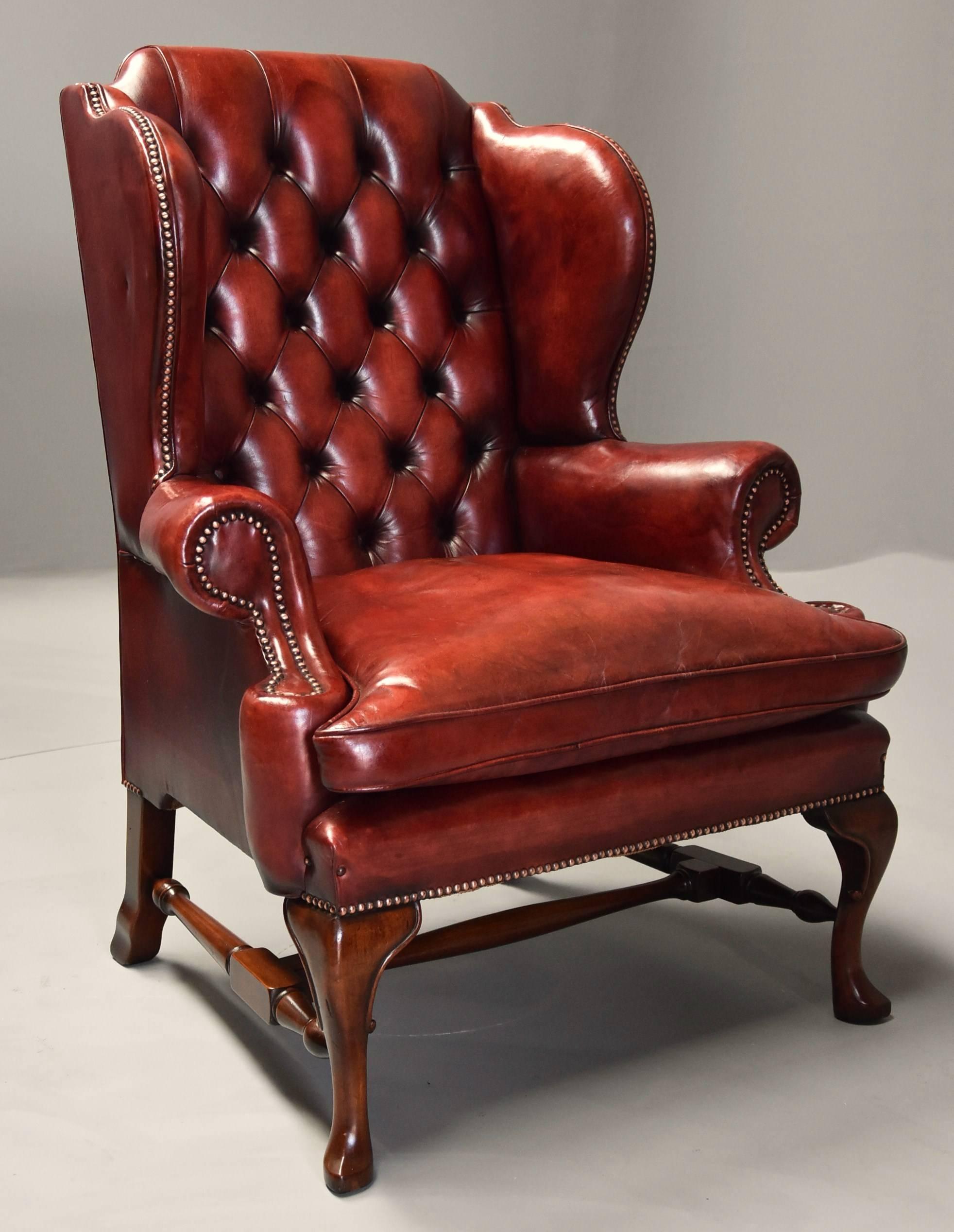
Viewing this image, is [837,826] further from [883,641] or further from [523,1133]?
[523,1133]

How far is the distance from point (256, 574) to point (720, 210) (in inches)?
131

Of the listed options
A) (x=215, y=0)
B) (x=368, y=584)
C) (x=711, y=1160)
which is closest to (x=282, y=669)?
(x=368, y=584)

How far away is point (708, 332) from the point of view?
177 inches

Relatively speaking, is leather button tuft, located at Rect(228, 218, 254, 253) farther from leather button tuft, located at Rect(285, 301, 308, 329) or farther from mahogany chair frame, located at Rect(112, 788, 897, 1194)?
mahogany chair frame, located at Rect(112, 788, 897, 1194)

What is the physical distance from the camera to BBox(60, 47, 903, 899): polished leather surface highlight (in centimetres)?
139

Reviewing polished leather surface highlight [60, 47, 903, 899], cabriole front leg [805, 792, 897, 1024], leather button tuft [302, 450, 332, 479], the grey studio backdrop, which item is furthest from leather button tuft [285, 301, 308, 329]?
the grey studio backdrop

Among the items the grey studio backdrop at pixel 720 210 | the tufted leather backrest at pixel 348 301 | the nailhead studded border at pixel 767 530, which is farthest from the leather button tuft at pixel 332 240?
the grey studio backdrop at pixel 720 210

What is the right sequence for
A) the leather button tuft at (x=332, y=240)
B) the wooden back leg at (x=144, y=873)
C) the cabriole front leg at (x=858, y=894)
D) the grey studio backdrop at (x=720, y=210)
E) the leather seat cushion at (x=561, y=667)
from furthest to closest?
the grey studio backdrop at (x=720, y=210) < the leather button tuft at (x=332, y=240) < the wooden back leg at (x=144, y=873) < the cabriole front leg at (x=858, y=894) < the leather seat cushion at (x=561, y=667)

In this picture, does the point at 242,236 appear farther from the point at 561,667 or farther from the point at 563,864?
the point at 563,864

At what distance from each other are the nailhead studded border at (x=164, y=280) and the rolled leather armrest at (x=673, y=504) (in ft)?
1.98

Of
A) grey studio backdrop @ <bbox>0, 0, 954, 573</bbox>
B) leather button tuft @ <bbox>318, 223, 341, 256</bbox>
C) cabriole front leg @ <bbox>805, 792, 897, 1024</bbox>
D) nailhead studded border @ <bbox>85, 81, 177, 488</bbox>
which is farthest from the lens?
grey studio backdrop @ <bbox>0, 0, 954, 573</bbox>

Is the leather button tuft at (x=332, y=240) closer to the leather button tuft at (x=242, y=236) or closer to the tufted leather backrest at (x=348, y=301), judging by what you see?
the tufted leather backrest at (x=348, y=301)

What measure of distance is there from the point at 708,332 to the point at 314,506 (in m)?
2.80

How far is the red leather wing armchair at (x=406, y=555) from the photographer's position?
1379mm
